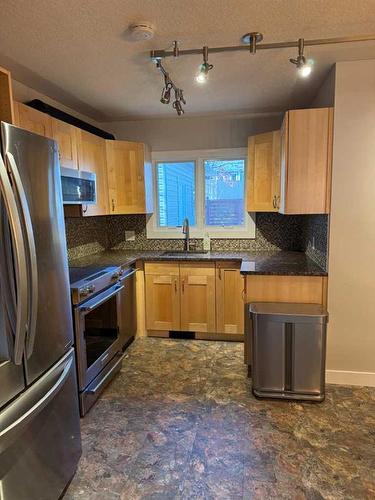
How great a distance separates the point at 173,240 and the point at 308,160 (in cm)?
196

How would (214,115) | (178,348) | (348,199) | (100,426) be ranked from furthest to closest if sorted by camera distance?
(214,115)
(178,348)
(348,199)
(100,426)

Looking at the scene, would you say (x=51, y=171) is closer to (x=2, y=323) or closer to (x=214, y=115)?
(x=2, y=323)

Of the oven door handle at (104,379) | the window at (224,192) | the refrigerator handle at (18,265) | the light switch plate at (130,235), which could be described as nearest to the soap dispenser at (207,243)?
the window at (224,192)

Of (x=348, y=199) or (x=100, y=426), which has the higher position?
(x=348, y=199)

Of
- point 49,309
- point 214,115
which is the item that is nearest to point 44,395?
point 49,309

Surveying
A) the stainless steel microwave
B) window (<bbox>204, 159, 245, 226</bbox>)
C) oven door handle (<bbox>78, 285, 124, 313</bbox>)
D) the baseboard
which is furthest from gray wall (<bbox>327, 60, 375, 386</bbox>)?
the stainless steel microwave

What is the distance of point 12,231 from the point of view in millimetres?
1286

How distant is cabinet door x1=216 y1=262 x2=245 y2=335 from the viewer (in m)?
3.44

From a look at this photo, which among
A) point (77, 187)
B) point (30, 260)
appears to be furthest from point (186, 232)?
point (30, 260)

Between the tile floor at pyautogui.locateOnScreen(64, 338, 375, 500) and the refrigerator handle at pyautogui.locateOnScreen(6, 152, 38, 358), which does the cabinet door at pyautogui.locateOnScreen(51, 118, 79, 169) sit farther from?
the tile floor at pyautogui.locateOnScreen(64, 338, 375, 500)

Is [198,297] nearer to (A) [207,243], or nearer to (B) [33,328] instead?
(A) [207,243]

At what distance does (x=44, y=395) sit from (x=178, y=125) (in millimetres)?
3233

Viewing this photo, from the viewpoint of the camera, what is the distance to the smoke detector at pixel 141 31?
177 centimetres

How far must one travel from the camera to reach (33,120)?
2334mm
